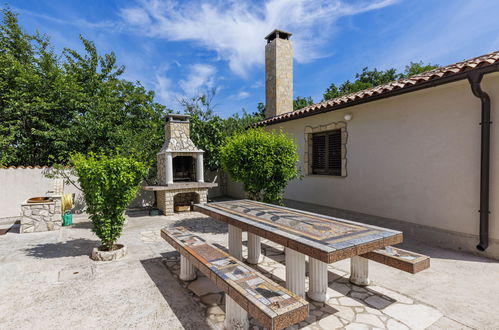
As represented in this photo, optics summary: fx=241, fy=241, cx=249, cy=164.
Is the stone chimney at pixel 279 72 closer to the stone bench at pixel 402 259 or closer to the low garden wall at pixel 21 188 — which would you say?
the stone bench at pixel 402 259

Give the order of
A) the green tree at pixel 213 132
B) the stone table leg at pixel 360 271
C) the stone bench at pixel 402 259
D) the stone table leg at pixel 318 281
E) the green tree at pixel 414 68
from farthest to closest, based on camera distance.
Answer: the green tree at pixel 414 68, the green tree at pixel 213 132, the stone table leg at pixel 360 271, the stone table leg at pixel 318 281, the stone bench at pixel 402 259

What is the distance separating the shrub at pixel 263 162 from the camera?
657cm

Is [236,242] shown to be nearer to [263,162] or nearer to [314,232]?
[314,232]

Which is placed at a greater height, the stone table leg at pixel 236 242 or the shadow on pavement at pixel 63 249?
the stone table leg at pixel 236 242

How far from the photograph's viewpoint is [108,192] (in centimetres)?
463

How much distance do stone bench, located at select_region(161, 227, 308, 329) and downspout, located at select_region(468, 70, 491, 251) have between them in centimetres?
471

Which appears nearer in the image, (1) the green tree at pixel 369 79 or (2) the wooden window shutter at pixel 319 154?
(2) the wooden window shutter at pixel 319 154

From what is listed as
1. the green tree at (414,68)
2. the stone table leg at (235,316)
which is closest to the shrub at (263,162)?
the stone table leg at (235,316)

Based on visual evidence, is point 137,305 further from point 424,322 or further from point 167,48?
point 167,48

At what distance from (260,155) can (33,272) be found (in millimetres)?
5177

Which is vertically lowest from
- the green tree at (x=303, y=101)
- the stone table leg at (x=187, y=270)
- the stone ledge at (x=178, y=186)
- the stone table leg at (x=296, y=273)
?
the stone table leg at (x=187, y=270)

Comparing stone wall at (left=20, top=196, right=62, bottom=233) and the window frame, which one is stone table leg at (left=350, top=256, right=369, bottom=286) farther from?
stone wall at (left=20, top=196, right=62, bottom=233)

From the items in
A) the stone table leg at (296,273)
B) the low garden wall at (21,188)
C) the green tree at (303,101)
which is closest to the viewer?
the stone table leg at (296,273)

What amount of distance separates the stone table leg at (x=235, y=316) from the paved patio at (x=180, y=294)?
32 centimetres
